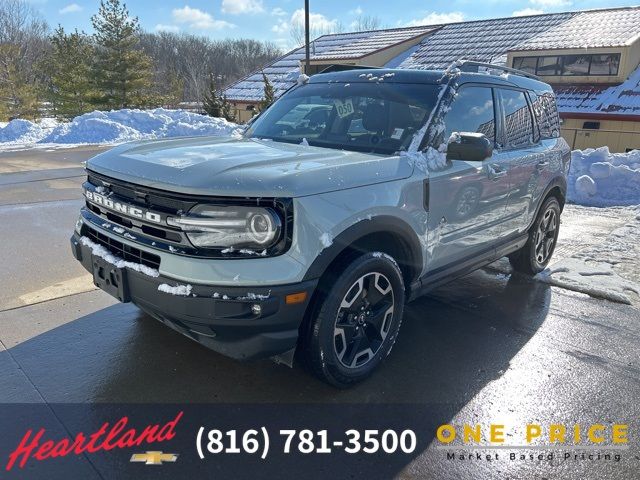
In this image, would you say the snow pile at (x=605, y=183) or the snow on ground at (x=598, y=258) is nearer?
the snow on ground at (x=598, y=258)

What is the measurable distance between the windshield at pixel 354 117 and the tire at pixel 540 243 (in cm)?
224

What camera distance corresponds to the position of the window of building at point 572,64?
21.7m

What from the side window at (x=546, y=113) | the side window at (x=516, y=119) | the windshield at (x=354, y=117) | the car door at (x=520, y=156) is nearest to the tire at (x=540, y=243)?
the car door at (x=520, y=156)

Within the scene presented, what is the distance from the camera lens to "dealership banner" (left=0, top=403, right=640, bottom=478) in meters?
2.39

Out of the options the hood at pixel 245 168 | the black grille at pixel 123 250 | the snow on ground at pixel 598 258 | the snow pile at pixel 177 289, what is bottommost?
the snow on ground at pixel 598 258

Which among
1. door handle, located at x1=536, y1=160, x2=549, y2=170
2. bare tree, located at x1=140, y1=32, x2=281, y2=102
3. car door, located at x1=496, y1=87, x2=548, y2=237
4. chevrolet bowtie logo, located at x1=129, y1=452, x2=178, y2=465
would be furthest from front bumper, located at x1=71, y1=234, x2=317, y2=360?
bare tree, located at x1=140, y1=32, x2=281, y2=102

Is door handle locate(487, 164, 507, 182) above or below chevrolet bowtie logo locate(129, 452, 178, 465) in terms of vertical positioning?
above

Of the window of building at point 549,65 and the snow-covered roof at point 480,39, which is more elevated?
the snow-covered roof at point 480,39

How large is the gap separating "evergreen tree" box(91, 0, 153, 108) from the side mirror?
87.3ft

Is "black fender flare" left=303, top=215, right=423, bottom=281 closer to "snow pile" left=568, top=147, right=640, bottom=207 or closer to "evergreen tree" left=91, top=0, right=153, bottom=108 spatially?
"snow pile" left=568, top=147, right=640, bottom=207

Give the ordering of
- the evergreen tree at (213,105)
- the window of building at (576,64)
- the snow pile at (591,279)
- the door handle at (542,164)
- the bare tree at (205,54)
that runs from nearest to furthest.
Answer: the door handle at (542,164)
the snow pile at (591,279)
the window of building at (576,64)
the evergreen tree at (213,105)
the bare tree at (205,54)

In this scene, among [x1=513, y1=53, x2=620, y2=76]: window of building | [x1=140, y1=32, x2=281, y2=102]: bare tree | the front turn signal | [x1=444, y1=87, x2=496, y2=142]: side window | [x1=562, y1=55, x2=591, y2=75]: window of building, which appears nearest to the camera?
the front turn signal

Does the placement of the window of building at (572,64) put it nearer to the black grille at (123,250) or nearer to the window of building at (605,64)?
the window of building at (605,64)

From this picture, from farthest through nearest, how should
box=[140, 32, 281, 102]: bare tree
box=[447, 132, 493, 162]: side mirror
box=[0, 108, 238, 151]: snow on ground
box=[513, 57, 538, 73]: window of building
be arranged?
box=[140, 32, 281, 102]: bare tree < box=[513, 57, 538, 73]: window of building < box=[0, 108, 238, 151]: snow on ground < box=[447, 132, 493, 162]: side mirror
